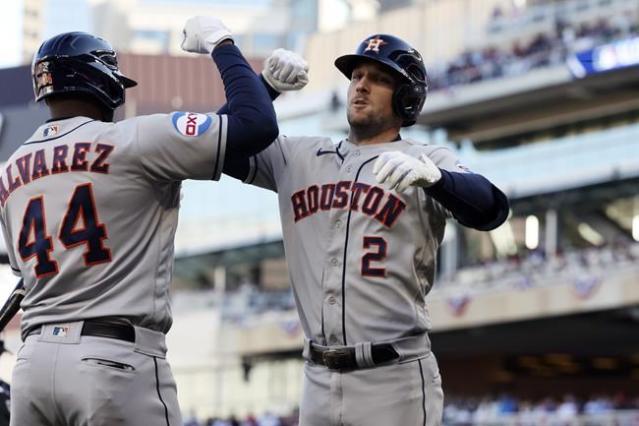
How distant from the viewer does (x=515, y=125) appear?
47969mm

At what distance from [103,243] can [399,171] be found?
1053 mm

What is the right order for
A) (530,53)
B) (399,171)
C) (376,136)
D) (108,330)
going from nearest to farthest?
(108,330), (399,171), (376,136), (530,53)

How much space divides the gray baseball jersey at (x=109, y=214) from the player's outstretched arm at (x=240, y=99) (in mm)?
59

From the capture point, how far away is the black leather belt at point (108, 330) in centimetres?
496

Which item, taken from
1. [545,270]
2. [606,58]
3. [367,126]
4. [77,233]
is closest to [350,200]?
[367,126]

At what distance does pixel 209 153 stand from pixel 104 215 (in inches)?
16.6

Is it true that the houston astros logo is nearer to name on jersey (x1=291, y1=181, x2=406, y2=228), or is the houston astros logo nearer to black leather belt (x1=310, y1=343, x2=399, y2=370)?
name on jersey (x1=291, y1=181, x2=406, y2=228)

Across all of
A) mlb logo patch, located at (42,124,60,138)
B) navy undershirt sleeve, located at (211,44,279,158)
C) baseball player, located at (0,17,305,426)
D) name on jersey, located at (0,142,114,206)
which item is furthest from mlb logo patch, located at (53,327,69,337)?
navy undershirt sleeve, located at (211,44,279,158)

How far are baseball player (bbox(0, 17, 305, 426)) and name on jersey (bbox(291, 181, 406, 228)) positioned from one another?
0.70m

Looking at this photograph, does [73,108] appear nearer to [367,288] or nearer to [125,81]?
[125,81]

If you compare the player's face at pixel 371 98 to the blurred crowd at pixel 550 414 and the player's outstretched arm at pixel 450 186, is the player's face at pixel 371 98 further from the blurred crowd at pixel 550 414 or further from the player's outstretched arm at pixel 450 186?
the blurred crowd at pixel 550 414

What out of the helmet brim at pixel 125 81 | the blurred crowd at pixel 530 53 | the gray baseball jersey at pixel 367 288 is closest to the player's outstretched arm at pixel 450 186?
the gray baseball jersey at pixel 367 288

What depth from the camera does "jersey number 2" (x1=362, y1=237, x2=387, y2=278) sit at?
5.61 m

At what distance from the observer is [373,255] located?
564cm
